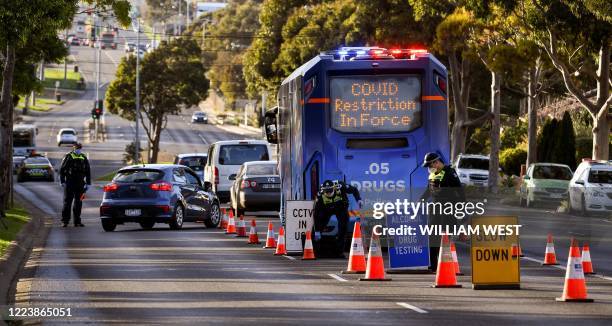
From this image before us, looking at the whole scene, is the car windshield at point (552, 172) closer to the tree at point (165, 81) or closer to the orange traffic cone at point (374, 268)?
the orange traffic cone at point (374, 268)

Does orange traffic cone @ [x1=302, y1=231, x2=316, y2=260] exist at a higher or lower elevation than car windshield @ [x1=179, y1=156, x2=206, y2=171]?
lower


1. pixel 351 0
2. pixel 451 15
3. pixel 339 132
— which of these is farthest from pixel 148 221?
pixel 351 0

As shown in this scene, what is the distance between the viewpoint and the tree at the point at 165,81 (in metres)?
91.2

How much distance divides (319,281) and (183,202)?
1299 centimetres

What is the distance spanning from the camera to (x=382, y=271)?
1877 cm

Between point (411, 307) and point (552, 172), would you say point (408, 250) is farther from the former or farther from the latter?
point (552, 172)

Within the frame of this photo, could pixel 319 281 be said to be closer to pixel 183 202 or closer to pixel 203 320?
pixel 203 320

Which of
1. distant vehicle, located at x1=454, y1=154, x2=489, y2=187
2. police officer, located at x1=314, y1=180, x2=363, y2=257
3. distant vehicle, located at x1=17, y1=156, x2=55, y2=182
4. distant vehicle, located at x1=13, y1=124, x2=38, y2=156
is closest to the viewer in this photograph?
police officer, located at x1=314, y1=180, x2=363, y2=257

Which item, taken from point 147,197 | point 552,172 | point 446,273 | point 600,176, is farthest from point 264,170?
point 446,273

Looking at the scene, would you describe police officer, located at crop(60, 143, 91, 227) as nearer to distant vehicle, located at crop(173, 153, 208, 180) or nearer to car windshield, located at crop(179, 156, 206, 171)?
distant vehicle, located at crop(173, 153, 208, 180)

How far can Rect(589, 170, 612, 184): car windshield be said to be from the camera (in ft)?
126

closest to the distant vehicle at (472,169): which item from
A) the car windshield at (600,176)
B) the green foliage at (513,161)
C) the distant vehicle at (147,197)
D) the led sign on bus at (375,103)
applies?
the green foliage at (513,161)

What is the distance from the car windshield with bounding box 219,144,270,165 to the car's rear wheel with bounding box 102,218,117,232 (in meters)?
10.5

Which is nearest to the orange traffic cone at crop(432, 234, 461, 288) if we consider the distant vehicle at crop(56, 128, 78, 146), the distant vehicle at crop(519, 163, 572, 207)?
the distant vehicle at crop(519, 163, 572, 207)
